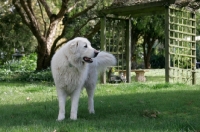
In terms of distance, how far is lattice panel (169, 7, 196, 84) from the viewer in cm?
1233

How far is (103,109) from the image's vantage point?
6.72 meters

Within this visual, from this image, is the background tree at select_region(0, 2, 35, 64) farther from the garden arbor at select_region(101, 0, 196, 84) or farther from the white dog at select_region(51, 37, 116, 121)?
the white dog at select_region(51, 37, 116, 121)

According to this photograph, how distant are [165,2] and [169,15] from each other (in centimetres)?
54

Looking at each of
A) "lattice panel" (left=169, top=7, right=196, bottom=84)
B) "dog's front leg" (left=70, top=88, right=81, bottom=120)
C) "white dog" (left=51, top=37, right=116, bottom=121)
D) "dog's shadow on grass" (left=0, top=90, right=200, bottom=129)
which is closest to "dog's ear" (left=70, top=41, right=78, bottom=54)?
"white dog" (left=51, top=37, right=116, bottom=121)

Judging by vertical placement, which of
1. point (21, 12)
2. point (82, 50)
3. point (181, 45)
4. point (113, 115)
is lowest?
point (113, 115)

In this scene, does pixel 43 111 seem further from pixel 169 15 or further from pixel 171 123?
pixel 169 15

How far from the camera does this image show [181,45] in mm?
13109

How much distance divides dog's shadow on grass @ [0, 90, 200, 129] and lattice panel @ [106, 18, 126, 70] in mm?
6311

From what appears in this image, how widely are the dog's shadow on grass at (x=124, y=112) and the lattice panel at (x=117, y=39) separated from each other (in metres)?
6.31

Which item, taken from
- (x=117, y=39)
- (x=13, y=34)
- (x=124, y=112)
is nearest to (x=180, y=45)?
(x=117, y=39)

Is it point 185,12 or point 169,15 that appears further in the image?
point 185,12

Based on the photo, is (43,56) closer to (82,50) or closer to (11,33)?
(11,33)

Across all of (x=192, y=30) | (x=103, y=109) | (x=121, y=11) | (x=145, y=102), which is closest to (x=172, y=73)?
(x=192, y=30)

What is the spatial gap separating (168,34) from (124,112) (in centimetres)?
629
